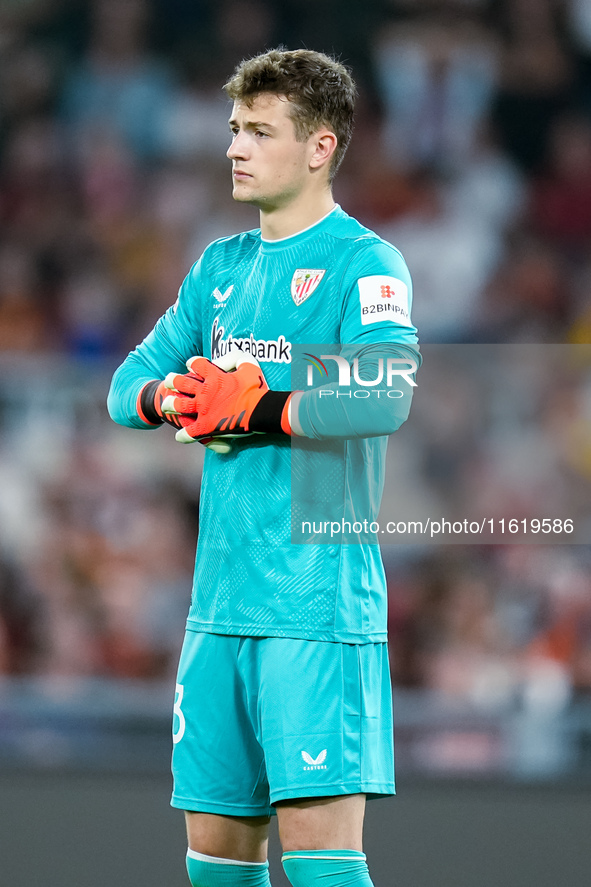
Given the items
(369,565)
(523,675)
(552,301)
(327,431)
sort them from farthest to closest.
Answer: (552,301), (523,675), (369,565), (327,431)

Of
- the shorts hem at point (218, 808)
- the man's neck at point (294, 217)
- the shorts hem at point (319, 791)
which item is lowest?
the shorts hem at point (218, 808)

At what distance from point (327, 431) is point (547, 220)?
505 cm

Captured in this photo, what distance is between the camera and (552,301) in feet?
21.2

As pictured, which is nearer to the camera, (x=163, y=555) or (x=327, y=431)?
(x=327, y=431)

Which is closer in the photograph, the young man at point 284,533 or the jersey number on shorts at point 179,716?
the young man at point 284,533

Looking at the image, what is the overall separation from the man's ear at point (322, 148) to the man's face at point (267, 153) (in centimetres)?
3

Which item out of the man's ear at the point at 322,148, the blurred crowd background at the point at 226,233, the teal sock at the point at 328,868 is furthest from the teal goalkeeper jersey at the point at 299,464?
the blurred crowd background at the point at 226,233

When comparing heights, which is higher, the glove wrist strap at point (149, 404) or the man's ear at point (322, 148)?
the man's ear at point (322, 148)

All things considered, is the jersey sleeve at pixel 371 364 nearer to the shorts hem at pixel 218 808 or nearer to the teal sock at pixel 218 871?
the shorts hem at pixel 218 808

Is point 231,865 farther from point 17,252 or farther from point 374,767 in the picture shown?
point 17,252

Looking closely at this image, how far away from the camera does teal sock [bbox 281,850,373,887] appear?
6.89 ft

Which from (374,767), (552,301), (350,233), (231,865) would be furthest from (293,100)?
(552,301)

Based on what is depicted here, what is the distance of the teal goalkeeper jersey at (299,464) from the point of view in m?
2.18

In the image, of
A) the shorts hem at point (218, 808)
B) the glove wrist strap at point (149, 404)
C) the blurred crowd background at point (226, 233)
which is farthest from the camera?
the blurred crowd background at point (226, 233)
